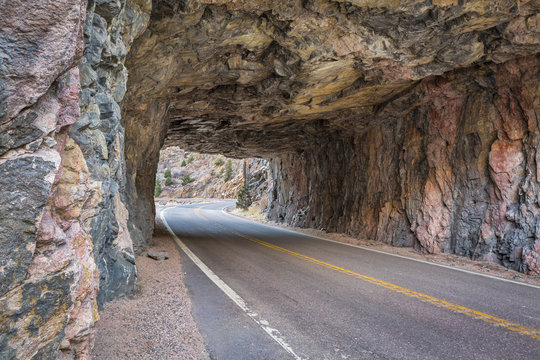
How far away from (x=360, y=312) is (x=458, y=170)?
9.08 m

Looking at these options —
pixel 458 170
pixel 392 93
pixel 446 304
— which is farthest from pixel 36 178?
pixel 392 93

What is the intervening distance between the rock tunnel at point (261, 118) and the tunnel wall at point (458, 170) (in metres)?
0.05

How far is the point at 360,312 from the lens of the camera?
523 cm

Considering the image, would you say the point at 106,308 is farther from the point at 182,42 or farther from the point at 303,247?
the point at 303,247

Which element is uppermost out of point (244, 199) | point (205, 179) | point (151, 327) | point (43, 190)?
point (205, 179)

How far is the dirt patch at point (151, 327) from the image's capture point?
3797mm

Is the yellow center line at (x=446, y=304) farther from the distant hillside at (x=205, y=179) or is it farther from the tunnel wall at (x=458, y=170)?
the distant hillside at (x=205, y=179)

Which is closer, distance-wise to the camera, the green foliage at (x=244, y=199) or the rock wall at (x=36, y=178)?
the rock wall at (x=36, y=178)

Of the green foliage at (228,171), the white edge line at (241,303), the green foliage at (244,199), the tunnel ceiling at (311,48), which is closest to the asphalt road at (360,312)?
the white edge line at (241,303)

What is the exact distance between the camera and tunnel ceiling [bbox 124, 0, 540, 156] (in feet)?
A: 25.7

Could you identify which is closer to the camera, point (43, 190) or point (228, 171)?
point (43, 190)

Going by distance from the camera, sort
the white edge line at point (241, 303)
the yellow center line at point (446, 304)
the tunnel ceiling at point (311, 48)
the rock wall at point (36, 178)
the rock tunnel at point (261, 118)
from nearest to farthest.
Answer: the rock wall at point (36, 178) < the rock tunnel at point (261, 118) < the white edge line at point (241, 303) < the yellow center line at point (446, 304) < the tunnel ceiling at point (311, 48)

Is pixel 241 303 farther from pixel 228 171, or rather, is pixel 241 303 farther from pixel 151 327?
pixel 228 171

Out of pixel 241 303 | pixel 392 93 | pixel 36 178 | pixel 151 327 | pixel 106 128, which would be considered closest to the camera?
pixel 36 178
